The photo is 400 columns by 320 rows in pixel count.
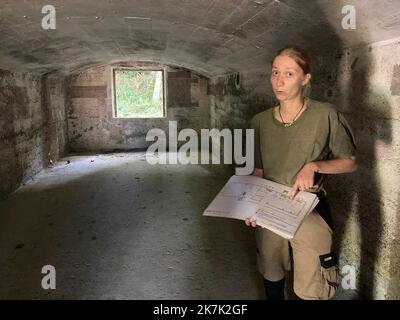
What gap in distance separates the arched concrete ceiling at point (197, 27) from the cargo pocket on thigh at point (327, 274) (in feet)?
3.62

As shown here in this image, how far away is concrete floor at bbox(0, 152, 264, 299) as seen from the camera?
231 centimetres

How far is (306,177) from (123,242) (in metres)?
2.06

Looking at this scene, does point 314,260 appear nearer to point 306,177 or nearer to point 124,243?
point 306,177

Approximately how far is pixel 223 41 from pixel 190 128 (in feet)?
14.8

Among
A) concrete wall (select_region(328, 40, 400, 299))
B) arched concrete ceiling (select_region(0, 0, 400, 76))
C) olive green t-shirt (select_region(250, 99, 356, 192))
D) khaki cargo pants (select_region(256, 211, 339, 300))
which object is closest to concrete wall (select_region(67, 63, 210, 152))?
arched concrete ceiling (select_region(0, 0, 400, 76))

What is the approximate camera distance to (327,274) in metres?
1.46

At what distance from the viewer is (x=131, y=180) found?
4953 millimetres

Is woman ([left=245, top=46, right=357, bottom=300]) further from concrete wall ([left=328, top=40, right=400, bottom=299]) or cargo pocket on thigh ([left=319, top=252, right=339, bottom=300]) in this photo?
concrete wall ([left=328, top=40, right=400, bottom=299])

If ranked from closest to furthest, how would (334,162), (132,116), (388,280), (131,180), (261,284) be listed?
(334,162) < (388,280) < (261,284) < (131,180) < (132,116)

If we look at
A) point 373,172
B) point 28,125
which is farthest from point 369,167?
point 28,125

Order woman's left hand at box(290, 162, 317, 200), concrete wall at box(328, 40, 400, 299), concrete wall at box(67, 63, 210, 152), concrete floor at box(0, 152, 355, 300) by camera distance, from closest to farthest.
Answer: woman's left hand at box(290, 162, 317, 200) → concrete wall at box(328, 40, 400, 299) → concrete floor at box(0, 152, 355, 300) → concrete wall at box(67, 63, 210, 152)

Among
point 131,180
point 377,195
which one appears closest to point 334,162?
point 377,195

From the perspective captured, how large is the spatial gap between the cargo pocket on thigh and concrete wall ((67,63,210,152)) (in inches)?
246

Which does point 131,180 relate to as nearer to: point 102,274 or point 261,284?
point 102,274
